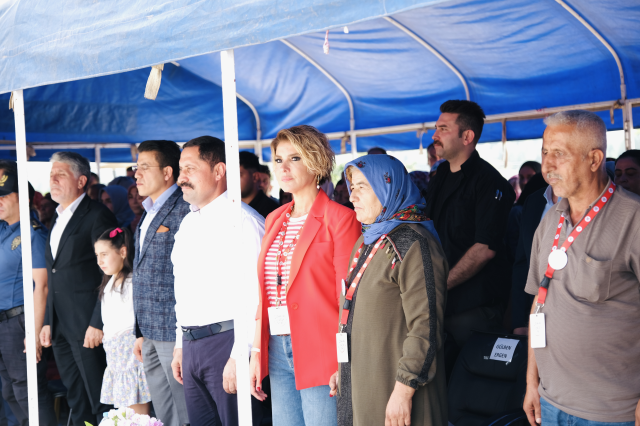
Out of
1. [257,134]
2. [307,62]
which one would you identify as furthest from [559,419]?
[257,134]

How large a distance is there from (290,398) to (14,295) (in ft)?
8.43

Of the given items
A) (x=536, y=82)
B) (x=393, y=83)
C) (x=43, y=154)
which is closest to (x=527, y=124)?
(x=536, y=82)

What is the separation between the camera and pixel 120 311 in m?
3.71

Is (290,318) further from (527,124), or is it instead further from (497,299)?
(527,124)

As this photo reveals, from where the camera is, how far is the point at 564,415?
1.99 m

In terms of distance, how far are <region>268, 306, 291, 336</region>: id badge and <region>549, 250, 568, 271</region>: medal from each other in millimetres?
1027

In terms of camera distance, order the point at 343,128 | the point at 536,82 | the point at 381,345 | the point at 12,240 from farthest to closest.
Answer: the point at 343,128
the point at 536,82
the point at 12,240
the point at 381,345

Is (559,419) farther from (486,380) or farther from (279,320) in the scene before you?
(279,320)

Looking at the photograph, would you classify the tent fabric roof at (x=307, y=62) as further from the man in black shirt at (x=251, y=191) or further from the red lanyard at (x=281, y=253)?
the man in black shirt at (x=251, y=191)

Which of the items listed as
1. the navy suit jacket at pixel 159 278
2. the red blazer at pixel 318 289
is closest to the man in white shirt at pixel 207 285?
the navy suit jacket at pixel 159 278

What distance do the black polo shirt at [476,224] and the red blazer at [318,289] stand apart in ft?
3.22

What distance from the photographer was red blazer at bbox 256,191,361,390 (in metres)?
2.43

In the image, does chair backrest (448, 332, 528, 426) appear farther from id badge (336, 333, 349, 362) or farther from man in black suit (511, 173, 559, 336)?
id badge (336, 333, 349, 362)

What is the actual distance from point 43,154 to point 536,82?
18.5 ft
